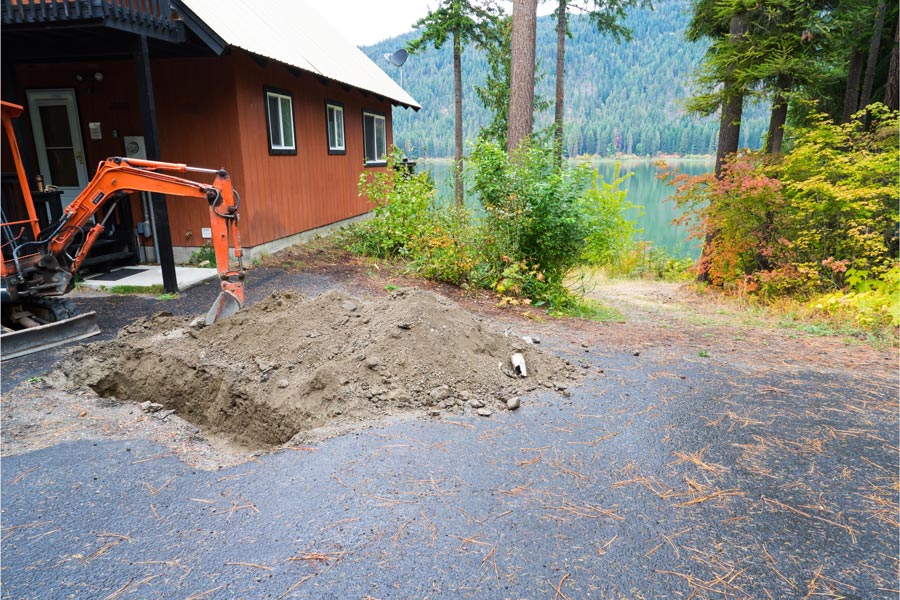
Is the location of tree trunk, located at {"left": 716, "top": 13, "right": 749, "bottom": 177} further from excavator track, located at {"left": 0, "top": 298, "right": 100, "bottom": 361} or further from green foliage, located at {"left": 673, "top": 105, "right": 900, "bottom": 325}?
excavator track, located at {"left": 0, "top": 298, "right": 100, "bottom": 361}

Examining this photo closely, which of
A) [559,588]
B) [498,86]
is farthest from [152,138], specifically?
[498,86]

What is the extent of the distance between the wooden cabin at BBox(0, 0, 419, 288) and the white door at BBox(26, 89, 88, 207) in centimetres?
2

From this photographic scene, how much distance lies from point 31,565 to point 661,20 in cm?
22254

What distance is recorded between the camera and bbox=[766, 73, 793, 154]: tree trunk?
11.4 metres

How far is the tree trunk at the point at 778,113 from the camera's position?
11.4 metres

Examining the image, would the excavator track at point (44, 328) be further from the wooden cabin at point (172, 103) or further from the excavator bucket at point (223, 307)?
the wooden cabin at point (172, 103)

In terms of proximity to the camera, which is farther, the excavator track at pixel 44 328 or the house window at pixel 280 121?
the house window at pixel 280 121

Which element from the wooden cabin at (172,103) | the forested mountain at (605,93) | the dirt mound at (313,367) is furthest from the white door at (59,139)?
the forested mountain at (605,93)

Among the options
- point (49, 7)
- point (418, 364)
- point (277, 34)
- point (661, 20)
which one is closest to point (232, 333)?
point (418, 364)

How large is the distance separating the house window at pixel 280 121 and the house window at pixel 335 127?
1786 millimetres

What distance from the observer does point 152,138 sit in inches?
291

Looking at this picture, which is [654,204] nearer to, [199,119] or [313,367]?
[199,119]

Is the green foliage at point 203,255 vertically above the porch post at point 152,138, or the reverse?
the porch post at point 152,138

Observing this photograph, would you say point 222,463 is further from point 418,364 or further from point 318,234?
point 318,234
